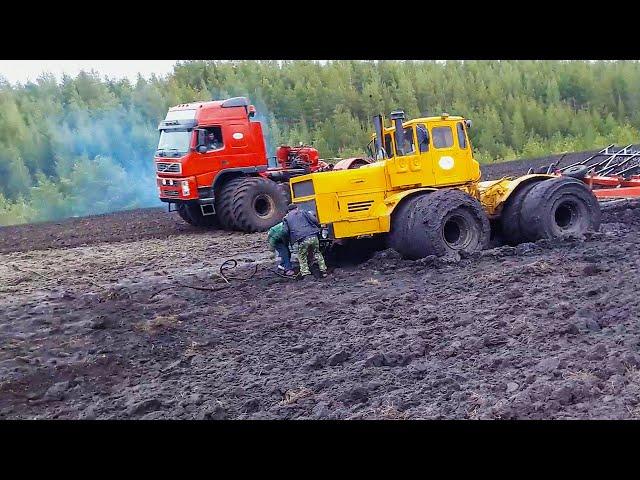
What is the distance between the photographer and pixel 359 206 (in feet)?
32.3

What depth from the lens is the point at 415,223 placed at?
9531 millimetres

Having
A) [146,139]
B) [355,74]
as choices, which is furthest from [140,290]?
[355,74]

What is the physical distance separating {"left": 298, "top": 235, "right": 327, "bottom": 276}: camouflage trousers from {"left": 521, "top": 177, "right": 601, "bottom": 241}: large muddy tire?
2.86 metres

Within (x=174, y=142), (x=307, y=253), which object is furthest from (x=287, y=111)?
(x=307, y=253)

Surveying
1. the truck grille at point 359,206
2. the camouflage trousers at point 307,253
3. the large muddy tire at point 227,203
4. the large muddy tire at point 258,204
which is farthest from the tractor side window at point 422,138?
the large muddy tire at point 227,203

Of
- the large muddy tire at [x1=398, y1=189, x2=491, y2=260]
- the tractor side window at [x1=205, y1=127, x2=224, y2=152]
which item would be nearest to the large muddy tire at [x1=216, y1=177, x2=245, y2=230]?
the tractor side window at [x1=205, y1=127, x2=224, y2=152]

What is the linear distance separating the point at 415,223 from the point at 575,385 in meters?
4.83

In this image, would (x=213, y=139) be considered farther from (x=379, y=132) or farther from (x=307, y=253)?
(x=307, y=253)

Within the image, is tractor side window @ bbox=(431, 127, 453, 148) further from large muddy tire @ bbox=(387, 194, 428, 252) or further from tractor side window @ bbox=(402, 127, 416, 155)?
large muddy tire @ bbox=(387, 194, 428, 252)

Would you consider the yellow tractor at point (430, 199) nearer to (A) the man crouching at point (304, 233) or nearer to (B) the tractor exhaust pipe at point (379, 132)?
(B) the tractor exhaust pipe at point (379, 132)

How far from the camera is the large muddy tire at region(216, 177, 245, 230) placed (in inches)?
567
